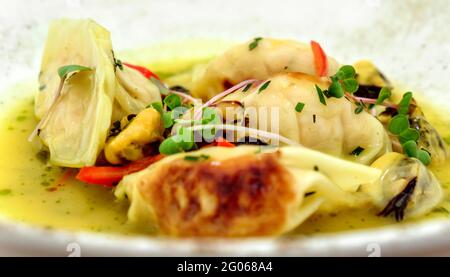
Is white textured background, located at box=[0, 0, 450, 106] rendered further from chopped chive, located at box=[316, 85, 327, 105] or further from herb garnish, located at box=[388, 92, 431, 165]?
chopped chive, located at box=[316, 85, 327, 105]

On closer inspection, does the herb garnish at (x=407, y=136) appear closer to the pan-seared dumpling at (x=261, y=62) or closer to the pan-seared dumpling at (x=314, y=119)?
the pan-seared dumpling at (x=314, y=119)

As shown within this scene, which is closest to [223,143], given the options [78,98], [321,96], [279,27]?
[321,96]

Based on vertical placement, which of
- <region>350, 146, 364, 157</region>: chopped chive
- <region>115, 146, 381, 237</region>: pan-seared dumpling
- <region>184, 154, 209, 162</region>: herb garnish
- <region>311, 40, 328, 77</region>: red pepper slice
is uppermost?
<region>311, 40, 328, 77</region>: red pepper slice

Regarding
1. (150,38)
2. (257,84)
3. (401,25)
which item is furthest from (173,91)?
(401,25)

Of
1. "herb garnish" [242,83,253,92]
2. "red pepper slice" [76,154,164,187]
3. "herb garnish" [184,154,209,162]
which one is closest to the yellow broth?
"red pepper slice" [76,154,164,187]
